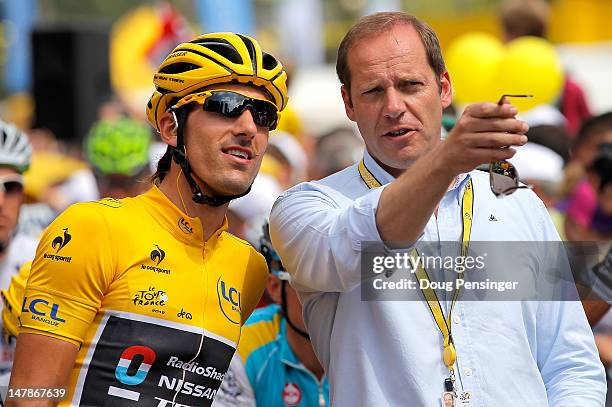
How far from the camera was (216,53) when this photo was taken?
4.19 m

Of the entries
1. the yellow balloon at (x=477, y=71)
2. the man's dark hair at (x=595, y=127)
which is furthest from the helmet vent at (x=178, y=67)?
the yellow balloon at (x=477, y=71)

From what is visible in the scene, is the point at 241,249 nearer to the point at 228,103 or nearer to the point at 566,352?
the point at 228,103

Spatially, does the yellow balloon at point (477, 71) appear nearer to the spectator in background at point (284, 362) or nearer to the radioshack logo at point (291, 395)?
the spectator in background at point (284, 362)

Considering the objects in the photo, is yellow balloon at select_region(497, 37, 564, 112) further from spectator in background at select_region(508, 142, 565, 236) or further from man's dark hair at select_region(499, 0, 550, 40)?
spectator in background at select_region(508, 142, 565, 236)

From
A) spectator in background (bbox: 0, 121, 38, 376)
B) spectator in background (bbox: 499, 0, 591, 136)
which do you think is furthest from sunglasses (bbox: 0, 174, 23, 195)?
spectator in background (bbox: 499, 0, 591, 136)

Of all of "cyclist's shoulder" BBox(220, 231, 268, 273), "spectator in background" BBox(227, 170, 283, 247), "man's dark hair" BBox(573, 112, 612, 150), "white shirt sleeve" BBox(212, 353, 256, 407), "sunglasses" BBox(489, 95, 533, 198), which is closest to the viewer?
"sunglasses" BBox(489, 95, 533, 198)

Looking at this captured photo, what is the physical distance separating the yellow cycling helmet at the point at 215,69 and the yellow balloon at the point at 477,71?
6.17 meters

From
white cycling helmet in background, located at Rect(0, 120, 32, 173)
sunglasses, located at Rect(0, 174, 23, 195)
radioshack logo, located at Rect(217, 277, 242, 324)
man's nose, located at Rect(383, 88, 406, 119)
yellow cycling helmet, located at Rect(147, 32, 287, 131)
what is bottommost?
radioshack logo, located at Rect(217, 277, 242, 324)

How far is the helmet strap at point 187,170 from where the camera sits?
4.19 meters

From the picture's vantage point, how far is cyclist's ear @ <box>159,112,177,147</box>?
14.0ft

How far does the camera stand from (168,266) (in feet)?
13.3

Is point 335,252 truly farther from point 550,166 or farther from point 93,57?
point 93,57

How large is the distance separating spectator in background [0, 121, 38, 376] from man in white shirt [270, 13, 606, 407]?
7.87 ft

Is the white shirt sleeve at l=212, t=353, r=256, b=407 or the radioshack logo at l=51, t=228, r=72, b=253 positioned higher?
the radioshack logo at l=51, t=228, r=72, b=253
